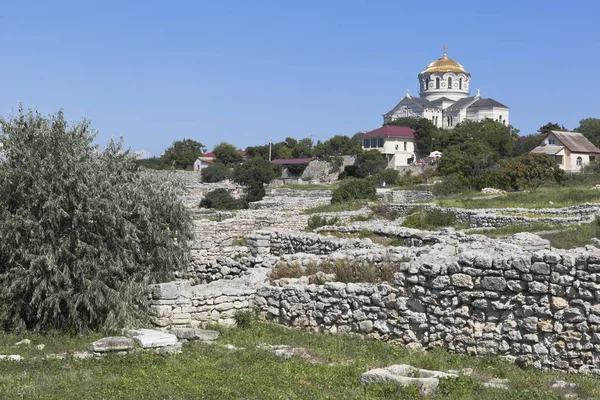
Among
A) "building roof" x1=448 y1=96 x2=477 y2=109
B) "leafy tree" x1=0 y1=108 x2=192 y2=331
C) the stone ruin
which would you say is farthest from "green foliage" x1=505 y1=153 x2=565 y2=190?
"building roof" x1=448 y1=96 x2=477 y2=109

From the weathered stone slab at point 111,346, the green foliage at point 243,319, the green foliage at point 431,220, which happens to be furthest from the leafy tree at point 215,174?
the weathered stone slab at point 111,346

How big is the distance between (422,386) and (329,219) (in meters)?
21.9

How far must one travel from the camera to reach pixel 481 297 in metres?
10.9

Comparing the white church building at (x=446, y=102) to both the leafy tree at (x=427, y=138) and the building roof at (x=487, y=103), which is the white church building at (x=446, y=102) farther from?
the leafy tree at (x=427, y=138)

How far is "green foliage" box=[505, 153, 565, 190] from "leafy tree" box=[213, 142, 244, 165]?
206 feet

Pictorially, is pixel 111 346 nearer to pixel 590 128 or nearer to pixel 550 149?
pixel 550 149

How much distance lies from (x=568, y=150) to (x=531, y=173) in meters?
28.7

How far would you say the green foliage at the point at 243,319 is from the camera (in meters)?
13.2

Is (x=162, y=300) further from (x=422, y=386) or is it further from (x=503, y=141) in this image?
(x=503, y=141)

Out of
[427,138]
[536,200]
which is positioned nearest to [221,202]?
[536,200]

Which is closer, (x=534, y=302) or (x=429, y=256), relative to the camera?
(x=534, y=302)

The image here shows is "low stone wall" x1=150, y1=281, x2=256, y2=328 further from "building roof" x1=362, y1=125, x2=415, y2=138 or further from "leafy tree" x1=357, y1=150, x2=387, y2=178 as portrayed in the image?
"building roof" x1=362, y1=125, x2=415, y2=138

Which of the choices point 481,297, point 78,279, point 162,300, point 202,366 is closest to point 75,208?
point 78,279

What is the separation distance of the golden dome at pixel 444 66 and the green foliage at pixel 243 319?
128311mm
